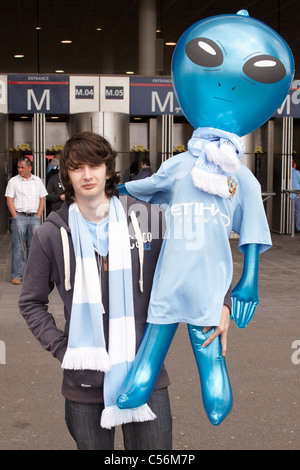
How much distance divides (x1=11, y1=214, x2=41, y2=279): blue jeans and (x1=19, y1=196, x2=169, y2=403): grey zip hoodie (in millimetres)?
6508

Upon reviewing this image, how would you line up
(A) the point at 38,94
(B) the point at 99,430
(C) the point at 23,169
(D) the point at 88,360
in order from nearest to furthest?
(D) the point at 88,360, (B) the point at 99,430, (C) the point at 23,169, (A) the point at 38,94

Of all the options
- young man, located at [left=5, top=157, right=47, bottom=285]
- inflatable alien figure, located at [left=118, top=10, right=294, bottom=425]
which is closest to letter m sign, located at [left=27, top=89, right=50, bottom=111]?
young man, located at [left=5, top=157, right=47, bottom=285]

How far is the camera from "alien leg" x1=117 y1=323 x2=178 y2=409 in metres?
2.27

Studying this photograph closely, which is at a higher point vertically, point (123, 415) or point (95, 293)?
point (95, 293)

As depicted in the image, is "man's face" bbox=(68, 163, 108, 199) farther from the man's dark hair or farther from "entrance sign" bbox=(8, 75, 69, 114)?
"entrance sign" bbox=(8, 75, 69, 114)

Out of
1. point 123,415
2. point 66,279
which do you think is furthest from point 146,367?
point 66,279

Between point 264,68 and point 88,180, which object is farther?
point 264,68

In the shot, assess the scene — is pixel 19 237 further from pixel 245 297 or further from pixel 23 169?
pixel 245 297

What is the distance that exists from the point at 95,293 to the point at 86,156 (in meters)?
0.51

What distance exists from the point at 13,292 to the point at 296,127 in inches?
524

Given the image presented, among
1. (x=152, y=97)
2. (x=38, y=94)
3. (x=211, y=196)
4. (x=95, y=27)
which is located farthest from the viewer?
(x=95, y=27)

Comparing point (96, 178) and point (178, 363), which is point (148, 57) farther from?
point (96, 178)

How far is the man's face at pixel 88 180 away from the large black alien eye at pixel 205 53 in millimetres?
634

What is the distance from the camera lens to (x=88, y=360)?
222 cm
